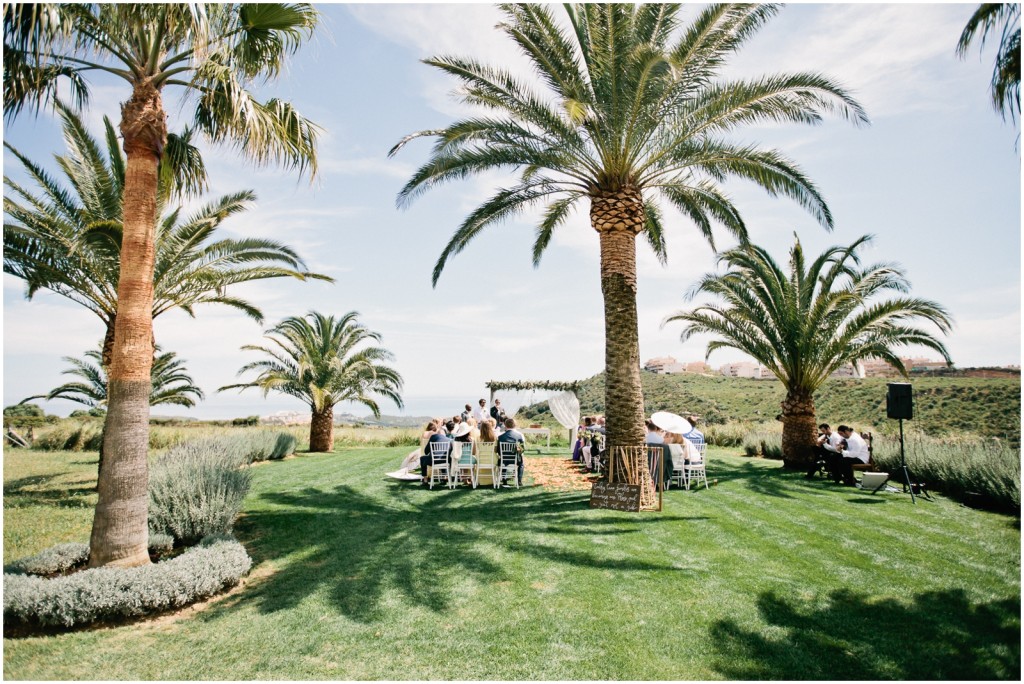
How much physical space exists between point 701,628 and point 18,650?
19.8ft

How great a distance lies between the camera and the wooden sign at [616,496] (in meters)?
8.70

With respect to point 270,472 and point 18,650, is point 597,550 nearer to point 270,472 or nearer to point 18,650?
point 18,650

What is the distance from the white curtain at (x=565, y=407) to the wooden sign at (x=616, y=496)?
11739 mm

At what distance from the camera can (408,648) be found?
448 cm

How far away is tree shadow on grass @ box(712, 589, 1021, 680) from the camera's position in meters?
4.02

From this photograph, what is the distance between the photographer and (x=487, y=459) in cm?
1112

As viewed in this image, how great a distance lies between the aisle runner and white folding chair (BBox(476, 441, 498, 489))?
113 cm

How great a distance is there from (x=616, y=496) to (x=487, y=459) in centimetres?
323

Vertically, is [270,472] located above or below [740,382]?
below

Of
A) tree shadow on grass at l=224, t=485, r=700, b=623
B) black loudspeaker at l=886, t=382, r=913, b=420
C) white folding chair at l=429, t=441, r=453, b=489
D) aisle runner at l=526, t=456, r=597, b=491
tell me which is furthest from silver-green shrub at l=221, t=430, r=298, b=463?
black loudspeaker at l=886, t=382, r=913, b=420

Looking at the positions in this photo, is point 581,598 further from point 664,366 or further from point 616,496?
point 664,366

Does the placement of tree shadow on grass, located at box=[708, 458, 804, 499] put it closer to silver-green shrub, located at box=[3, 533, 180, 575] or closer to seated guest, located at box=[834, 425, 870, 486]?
seated guest, located at box=[834, 425, 870, 486]

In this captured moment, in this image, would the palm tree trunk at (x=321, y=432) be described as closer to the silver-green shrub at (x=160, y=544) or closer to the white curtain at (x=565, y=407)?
the white curtain at (x=565, y=407)

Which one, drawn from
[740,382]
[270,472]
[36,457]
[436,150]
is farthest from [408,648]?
[740,382]
